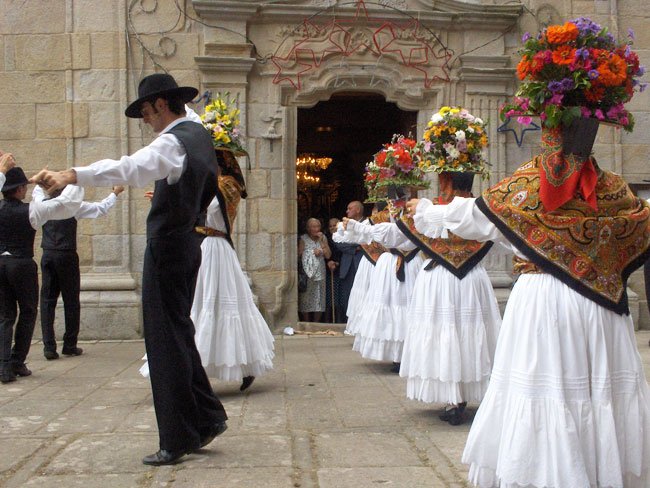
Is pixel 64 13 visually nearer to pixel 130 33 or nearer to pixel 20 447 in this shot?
pixel 130 33

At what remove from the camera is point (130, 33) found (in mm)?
10609

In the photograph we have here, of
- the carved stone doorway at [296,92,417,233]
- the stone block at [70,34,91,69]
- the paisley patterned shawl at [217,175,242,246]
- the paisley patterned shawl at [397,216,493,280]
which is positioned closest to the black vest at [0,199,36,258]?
the paisley patterned shawl at [217,175,242,246]

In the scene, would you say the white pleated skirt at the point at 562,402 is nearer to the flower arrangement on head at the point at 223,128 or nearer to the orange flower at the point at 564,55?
the orange flower at the point at 564,55

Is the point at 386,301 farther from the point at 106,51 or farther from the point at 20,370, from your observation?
the point at 106,51

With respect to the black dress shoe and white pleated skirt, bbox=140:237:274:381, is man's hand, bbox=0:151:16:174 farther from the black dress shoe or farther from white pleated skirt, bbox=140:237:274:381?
the black dress shoe

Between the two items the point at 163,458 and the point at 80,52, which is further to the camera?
the point at 80,52

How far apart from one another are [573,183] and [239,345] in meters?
3.66

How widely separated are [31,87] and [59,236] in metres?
2.60

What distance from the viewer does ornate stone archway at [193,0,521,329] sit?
424 inches

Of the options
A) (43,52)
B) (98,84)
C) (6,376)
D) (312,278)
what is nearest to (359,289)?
(312,278)

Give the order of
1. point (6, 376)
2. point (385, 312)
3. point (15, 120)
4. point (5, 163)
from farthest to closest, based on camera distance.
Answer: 1. point (15, 120)
2. point (385, 312)
3. point (6, 376)
4. point (5, 163)

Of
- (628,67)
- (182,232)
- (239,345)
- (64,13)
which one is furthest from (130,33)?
(628,67)

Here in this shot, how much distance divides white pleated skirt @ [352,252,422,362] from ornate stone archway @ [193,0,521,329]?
2.63 metres

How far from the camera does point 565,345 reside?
3.43m
